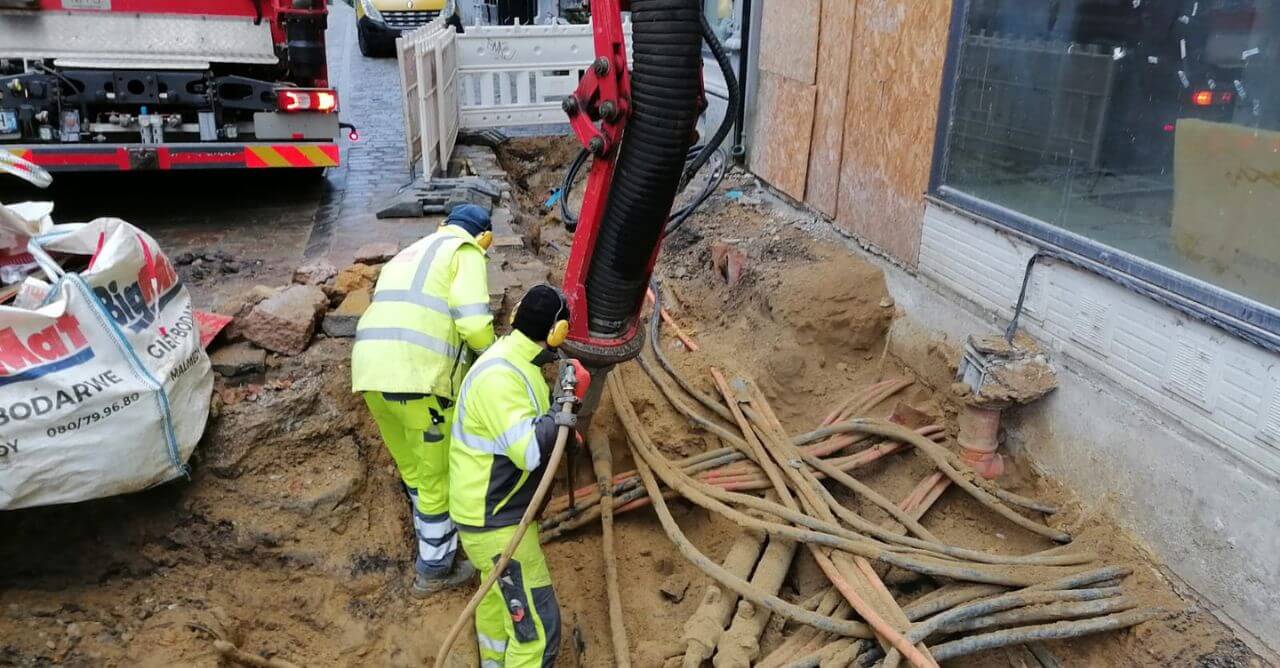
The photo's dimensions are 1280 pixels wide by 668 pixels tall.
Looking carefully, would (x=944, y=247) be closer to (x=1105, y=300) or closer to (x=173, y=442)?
(x=1105, y=300)

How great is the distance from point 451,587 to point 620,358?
4.89 ft

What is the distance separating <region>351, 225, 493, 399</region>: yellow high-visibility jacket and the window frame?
2.90 metres

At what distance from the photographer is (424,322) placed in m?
3.90

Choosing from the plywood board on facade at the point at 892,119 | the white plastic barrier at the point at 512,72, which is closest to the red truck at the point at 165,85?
the white plastic barrier at the point at 512,72

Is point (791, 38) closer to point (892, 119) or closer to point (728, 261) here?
point (892, 119)

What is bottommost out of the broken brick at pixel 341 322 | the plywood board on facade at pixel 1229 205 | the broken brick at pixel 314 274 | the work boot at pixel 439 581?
the work boot at pixel 439 581

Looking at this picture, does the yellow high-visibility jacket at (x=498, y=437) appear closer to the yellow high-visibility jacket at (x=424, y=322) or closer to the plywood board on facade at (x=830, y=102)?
the yellow high-visibility jacket at (x=424, y=322)

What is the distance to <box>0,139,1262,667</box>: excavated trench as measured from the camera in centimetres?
361

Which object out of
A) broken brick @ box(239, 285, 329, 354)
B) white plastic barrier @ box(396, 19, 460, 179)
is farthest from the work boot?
white plastic barrier @ box(396, 19, 460, 179)

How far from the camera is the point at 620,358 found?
3990 millimetres

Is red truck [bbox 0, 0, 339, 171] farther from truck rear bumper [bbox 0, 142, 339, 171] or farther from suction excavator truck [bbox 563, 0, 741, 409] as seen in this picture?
suction excavator truck [bbox 563, 0, 741, 409]

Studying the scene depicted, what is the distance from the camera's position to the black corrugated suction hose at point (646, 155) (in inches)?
127

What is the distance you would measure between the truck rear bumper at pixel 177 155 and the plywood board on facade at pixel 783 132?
377cm

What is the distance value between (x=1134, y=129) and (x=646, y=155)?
93.6 inches
